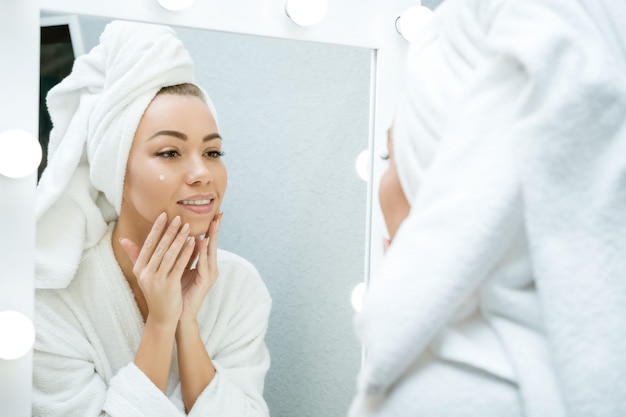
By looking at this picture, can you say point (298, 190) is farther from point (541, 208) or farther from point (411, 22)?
point (541, 208)

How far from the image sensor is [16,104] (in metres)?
0.69

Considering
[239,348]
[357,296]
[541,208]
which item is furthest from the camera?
[357,296]

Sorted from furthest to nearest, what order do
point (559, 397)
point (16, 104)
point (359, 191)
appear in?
point (359, 191), point (16, 104), point (559, 397)

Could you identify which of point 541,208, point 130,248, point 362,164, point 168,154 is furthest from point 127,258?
point 541,208

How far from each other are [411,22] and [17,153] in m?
0.54

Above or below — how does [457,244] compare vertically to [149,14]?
below

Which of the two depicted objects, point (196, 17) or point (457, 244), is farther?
point (196, 17)

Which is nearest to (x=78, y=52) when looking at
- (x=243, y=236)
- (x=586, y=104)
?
(x=243, y=236)

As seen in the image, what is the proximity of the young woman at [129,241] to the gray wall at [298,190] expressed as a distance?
4 centimetres

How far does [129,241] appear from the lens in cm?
72

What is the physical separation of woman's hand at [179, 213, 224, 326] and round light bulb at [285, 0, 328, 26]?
0.27 metres

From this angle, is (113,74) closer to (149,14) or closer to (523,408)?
(149,14)

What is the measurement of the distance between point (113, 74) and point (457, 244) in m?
0.46

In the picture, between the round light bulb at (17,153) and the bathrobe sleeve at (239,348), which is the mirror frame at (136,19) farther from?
the bathrobe sleeve at (239,348)
